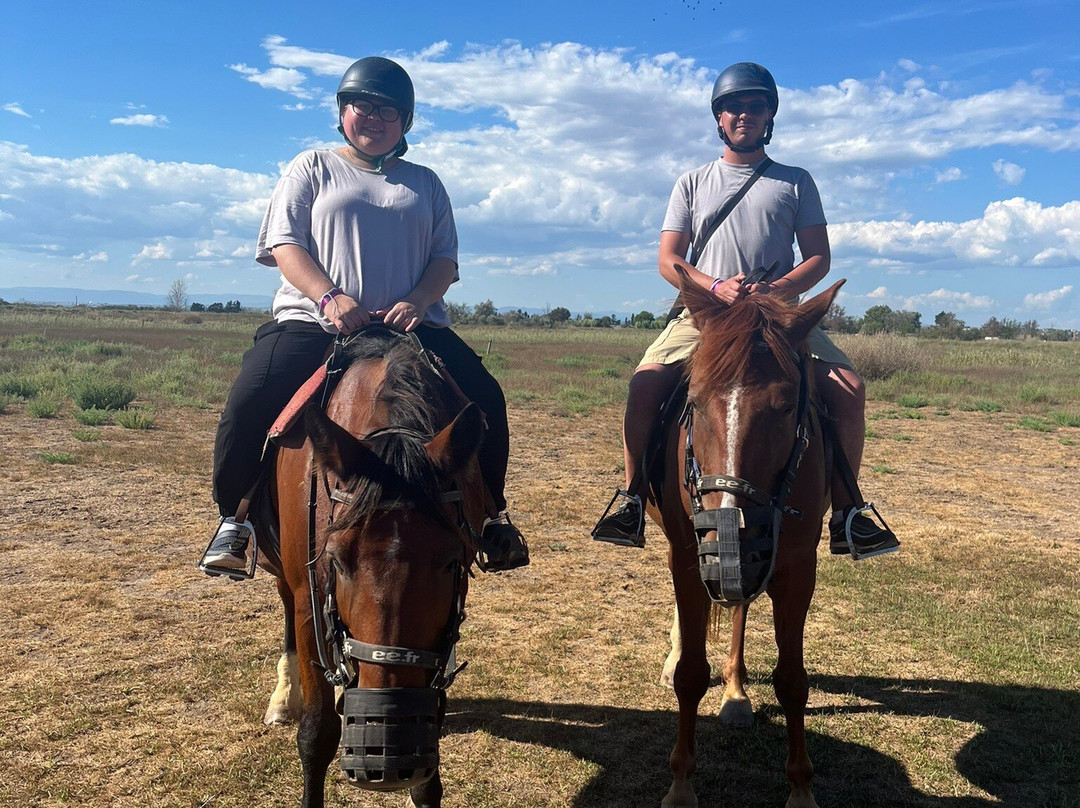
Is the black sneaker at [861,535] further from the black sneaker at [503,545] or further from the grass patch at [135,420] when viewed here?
the grass patch at [135,420]

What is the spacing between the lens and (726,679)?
482cm

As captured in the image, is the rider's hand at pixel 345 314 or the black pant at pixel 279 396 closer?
the rider's hand at pixel 345 314

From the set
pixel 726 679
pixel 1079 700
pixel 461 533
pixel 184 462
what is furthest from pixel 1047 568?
pixel 184 462

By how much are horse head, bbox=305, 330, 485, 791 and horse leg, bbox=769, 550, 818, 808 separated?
6.30 ft

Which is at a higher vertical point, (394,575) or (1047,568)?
(394,575)

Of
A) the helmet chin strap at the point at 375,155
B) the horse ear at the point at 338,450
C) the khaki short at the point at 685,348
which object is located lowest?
the horse ear at the point at 338,450

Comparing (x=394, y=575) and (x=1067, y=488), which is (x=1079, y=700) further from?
(x=1067, y=488)

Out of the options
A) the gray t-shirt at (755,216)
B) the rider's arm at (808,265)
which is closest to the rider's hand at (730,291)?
the rider's arm at (808,265)

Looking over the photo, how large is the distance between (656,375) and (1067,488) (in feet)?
33.2

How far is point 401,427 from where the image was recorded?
103 inches

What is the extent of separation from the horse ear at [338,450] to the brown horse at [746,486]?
4.90 ft

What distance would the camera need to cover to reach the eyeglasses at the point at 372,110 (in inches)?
146

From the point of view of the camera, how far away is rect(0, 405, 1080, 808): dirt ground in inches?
151

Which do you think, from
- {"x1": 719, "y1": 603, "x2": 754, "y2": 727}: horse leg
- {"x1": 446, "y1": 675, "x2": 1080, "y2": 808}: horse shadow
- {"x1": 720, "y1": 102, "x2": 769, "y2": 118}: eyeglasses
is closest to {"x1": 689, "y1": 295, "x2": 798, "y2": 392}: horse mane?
{"x1": 720, "y1": 102, "x2": 769, "y2": 118}: eyeglasses
